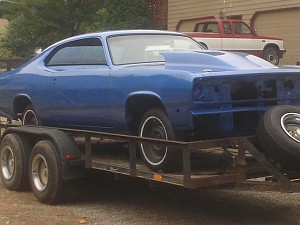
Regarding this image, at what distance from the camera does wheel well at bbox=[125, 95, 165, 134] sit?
5.95 m

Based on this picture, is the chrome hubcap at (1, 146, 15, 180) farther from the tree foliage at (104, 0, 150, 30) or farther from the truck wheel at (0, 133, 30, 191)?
the tree foliage at (104, 0, 150, 30)

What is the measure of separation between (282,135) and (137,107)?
1607mm

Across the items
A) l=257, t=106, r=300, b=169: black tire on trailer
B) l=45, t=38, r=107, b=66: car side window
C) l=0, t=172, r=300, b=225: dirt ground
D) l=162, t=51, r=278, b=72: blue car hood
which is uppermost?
l=45, t=38, r=107, b=66: car side window

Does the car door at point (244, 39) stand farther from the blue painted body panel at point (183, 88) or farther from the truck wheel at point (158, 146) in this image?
the truck wheel at point (158, 146)

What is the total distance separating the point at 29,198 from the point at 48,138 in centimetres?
87

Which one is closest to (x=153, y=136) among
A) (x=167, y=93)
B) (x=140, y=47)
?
(x=167, y=93)

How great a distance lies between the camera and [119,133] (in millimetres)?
6609

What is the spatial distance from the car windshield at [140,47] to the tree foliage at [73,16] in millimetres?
18641

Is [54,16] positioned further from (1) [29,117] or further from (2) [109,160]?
(2) [109,160]

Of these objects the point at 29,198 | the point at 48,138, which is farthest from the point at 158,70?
the point at 29,198

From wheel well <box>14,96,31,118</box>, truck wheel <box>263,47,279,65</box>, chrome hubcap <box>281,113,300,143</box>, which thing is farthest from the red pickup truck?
chrome hubcap <box>281,113,300,143</box>

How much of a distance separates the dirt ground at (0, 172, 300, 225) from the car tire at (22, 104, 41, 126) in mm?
942

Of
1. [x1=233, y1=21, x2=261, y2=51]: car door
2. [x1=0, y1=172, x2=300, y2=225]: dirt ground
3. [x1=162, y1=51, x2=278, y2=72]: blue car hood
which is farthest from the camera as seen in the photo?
[x1=233, y1=21, x2=261, y2=51]: car door

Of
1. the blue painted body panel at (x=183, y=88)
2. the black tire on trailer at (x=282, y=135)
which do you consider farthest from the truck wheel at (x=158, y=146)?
the black tire on trailer at (x=282, y=135)
